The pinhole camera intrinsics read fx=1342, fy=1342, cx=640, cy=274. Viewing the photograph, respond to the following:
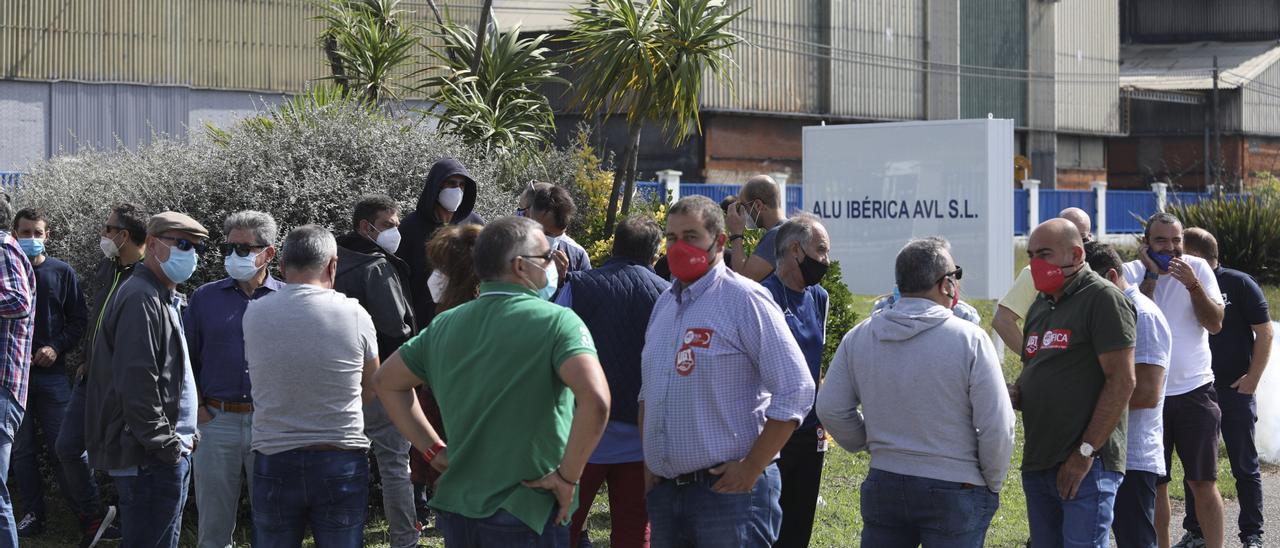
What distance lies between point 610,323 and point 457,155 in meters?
4.49

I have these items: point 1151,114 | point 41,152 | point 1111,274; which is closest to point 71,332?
point 1111,274

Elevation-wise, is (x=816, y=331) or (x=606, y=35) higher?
(x=606, y=35)

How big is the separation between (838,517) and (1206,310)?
2.54 meters

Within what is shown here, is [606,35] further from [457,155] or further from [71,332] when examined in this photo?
[71,332]

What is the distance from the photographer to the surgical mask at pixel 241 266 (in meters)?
5.72

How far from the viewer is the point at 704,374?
180 inches

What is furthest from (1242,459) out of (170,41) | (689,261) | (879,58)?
(879,58)

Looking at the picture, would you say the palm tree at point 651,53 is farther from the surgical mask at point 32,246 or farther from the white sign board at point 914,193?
the surgical mask at point 32,246

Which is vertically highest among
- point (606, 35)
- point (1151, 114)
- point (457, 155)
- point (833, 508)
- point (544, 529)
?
point (1151, 114)

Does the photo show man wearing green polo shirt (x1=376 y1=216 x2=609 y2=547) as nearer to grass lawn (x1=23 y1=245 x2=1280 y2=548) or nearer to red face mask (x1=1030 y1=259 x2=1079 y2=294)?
red face mask (x1=1030 y1=259 x2=1079 y2=294)

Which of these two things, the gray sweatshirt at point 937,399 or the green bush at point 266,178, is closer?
the gray sweatshirt at point 937,399

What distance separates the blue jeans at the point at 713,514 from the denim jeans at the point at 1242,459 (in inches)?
155

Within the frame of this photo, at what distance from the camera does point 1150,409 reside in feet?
19.1

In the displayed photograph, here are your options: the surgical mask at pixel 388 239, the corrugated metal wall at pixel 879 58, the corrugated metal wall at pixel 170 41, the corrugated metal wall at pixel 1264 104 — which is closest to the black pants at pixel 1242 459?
the surgical mask at pixel 388 239
